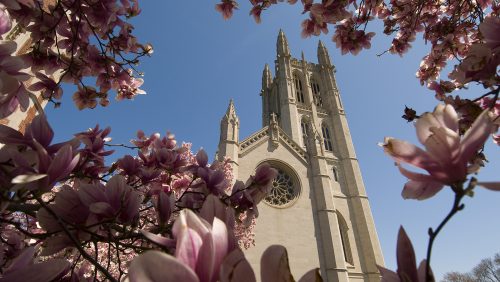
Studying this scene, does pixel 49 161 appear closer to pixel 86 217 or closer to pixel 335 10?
pixel 86 217

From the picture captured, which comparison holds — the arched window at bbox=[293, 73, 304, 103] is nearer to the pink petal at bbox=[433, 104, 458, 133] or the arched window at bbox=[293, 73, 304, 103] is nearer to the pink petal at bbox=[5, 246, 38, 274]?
the pink petal at bbox=[433, 104, 458, 133]

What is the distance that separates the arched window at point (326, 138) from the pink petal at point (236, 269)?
77.3ft

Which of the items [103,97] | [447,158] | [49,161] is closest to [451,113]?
[447,158]

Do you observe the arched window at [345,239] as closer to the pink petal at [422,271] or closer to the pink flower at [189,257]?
the pink petal at [422,271]

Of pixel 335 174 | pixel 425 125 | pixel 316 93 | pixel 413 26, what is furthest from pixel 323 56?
pixel 425 125

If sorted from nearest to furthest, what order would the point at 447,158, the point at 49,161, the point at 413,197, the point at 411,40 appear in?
1. the point at 447,158
2. the point at 413,197
3. the point at 49,161
4. the point at 411,40

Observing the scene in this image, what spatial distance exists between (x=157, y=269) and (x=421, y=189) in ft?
2.32

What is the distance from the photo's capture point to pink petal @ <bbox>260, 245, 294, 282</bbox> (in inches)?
21.5

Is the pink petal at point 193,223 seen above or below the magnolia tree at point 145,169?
below

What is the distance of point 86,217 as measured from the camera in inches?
40.7

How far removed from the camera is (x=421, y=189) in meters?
0.74

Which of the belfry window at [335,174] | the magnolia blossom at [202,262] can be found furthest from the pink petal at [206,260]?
the belfry window at [335,174]

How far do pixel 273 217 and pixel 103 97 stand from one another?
14970 millimetres

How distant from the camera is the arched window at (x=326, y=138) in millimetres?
23575
